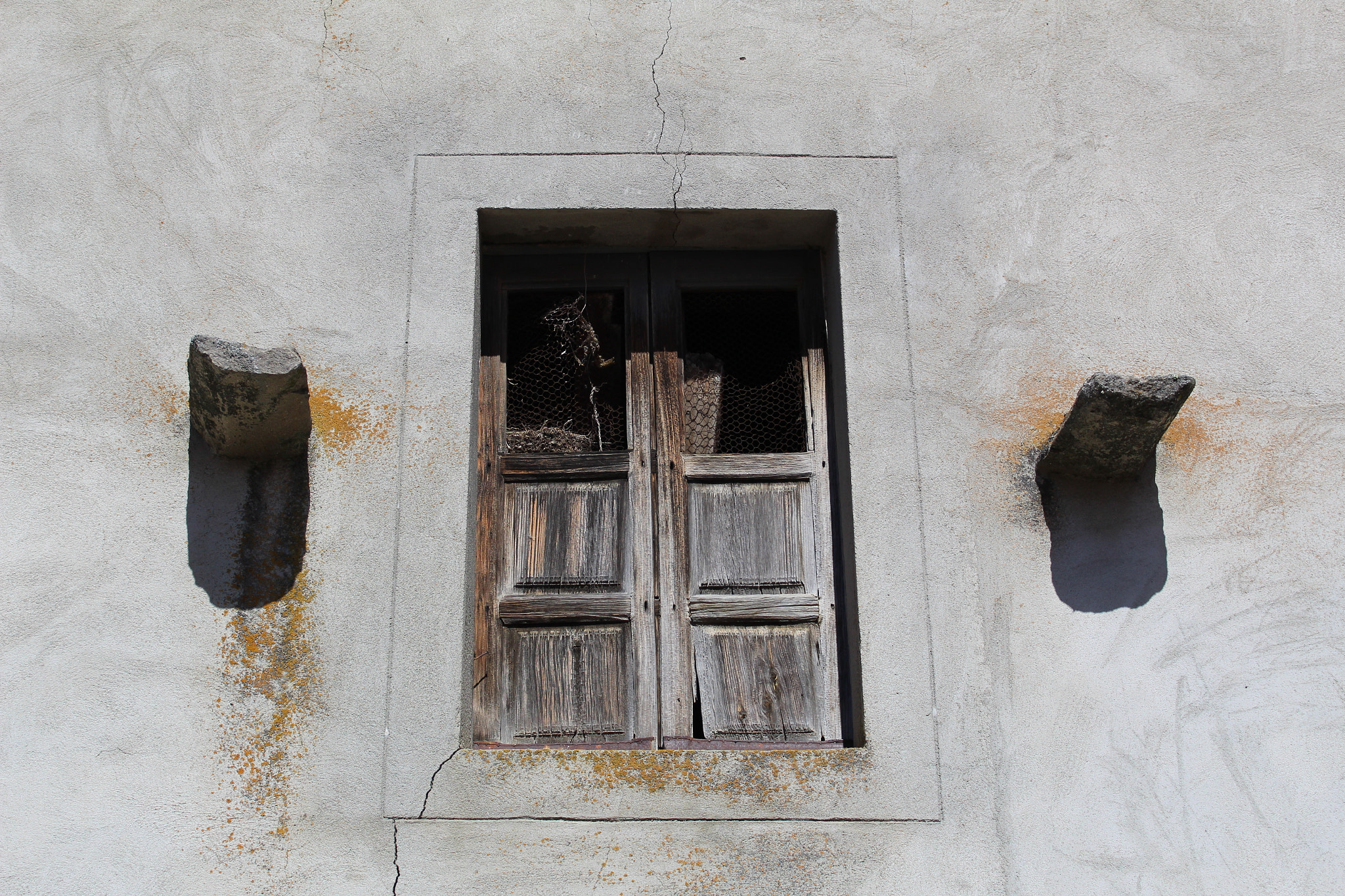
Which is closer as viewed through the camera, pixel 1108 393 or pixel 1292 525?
pixel 1108 393

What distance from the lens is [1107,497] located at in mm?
3383

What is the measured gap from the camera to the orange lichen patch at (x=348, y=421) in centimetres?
337

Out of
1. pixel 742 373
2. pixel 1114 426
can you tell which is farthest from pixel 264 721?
pixel 1114 426

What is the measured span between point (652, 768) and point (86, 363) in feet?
6.99

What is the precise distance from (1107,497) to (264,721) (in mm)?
2542

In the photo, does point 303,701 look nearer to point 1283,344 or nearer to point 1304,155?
point 1283,344

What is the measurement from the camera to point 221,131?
3.73 metres

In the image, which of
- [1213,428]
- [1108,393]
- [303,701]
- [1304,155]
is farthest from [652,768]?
[1304,155]

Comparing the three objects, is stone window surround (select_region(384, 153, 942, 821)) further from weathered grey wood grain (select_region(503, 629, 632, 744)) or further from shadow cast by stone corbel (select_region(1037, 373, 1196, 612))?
shadow cast by stone corbel (select_region(1037, 373, 1196, 612))

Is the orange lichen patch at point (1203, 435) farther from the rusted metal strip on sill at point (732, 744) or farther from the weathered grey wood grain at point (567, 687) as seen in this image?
the weathered grey wood grain at point (567, 687)

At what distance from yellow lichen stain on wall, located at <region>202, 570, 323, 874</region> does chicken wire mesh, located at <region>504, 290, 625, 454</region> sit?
897 mm

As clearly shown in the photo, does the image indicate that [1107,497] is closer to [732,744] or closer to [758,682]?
[758,682]

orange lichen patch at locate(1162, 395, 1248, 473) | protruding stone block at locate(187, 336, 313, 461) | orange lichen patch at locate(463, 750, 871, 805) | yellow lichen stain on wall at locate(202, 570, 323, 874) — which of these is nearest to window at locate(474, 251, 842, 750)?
orange lichen patch at locate(463, 750, 871, 805)

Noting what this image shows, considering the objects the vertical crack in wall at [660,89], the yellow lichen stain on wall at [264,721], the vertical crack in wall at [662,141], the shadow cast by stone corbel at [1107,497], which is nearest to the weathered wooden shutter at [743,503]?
the vertical crack in wall at [662,141]
